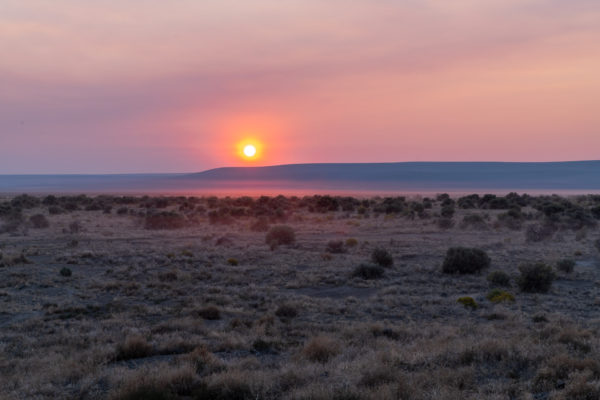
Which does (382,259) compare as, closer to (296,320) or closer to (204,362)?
(296,320)

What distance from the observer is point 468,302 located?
1374 centimetres

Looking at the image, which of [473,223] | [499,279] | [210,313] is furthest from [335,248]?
[473,223]

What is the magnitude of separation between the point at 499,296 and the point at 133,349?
9.91 m

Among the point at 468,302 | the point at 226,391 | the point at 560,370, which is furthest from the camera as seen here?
the point at 468,302

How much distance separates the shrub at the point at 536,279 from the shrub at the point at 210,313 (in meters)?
9.38

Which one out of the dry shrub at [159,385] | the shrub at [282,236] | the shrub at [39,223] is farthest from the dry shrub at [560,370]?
the shrub at [39,223]

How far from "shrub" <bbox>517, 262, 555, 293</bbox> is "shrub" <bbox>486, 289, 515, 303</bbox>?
52.4 inches

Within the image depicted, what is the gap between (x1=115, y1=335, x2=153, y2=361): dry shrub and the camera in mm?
9180

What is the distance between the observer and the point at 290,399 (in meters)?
6.77

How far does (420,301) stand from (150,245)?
16927mm

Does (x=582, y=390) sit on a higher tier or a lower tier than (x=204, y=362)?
higher

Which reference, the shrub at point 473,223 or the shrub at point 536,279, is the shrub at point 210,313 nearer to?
the shrub at point 536,279

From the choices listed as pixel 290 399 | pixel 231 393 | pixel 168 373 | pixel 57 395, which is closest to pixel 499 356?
pixel 290 399

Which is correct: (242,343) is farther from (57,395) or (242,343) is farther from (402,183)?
(402,183)
